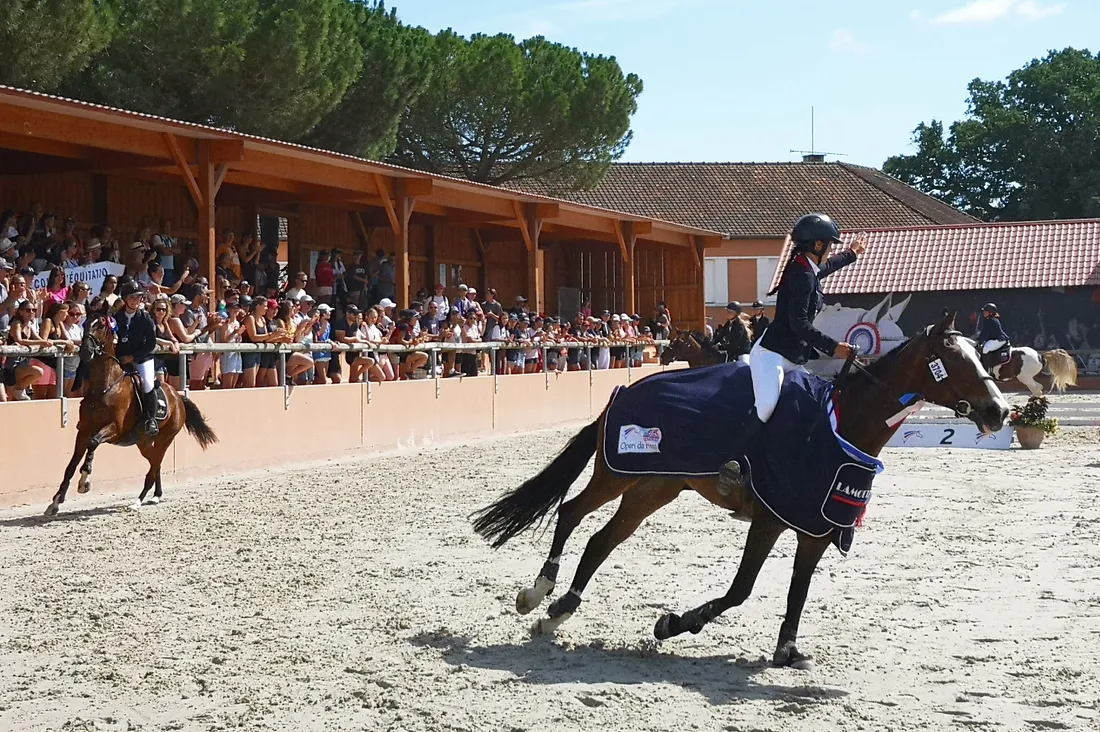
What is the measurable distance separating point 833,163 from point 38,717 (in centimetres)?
6036

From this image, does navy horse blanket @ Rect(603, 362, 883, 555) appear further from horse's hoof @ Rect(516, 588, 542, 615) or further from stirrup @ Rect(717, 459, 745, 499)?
horse's hoof @ Rect(516, 588, 542, 615)

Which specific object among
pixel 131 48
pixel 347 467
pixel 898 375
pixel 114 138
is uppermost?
pixel 131 48

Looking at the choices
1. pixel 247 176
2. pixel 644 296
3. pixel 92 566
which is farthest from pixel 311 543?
pixel 644 296

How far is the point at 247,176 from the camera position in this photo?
2036 centimetres

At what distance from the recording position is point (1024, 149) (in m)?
65.4

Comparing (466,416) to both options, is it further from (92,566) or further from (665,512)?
(92,566)

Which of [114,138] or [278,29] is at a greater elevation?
[278,29]

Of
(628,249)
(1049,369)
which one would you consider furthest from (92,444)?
(628,249)

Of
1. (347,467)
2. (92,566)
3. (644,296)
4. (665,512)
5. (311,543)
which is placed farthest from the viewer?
(644,296)

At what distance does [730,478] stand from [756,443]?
0.74 feet

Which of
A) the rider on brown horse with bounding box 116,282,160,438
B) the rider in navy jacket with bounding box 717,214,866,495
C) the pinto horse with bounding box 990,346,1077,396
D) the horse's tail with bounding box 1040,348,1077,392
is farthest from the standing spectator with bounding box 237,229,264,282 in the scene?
the rider in navy jacket with bounding box 717,214,866,495

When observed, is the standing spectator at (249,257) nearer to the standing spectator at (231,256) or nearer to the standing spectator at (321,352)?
the standing spectator at (231,256)

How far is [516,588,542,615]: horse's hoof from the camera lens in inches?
262

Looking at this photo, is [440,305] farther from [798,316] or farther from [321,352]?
[798,316]
